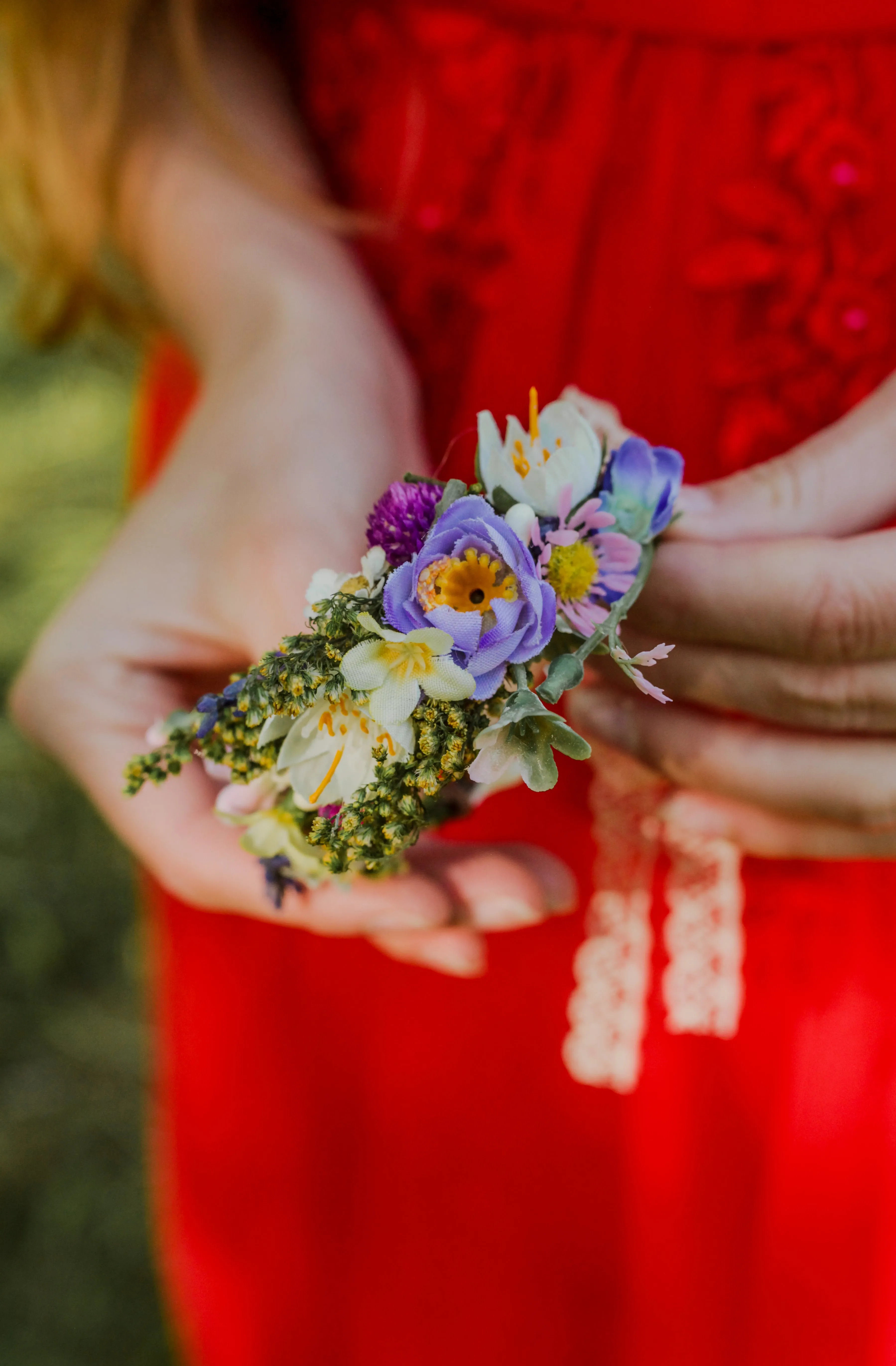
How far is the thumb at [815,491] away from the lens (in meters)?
0.69

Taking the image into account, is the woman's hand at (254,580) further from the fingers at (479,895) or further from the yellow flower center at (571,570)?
the yellow flower center at (571,570)

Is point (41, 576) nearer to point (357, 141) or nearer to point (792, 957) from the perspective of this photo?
point (357, 141)

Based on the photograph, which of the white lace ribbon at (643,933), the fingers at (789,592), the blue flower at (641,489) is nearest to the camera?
the blue flower at (641,489)

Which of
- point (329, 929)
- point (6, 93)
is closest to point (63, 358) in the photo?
point (6, 93)

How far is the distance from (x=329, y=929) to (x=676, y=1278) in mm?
531

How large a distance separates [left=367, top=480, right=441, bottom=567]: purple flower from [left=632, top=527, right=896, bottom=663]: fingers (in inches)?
9.7

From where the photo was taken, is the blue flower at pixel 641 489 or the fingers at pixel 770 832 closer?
the blue flower at pixel 641 489

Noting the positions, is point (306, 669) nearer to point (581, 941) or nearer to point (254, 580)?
point (254, 580)

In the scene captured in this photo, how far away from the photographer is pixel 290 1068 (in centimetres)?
113

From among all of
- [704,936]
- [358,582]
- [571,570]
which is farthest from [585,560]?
[704,936]

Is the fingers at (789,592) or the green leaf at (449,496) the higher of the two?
the fingers at (789,592)

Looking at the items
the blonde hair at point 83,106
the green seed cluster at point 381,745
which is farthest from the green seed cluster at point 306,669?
the blonde hair at point 83,106

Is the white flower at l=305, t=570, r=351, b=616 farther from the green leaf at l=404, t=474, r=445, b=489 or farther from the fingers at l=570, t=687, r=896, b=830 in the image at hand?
the fingers at l=570, t=687, r=896, b=830

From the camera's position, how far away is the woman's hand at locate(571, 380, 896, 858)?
0.68 m
